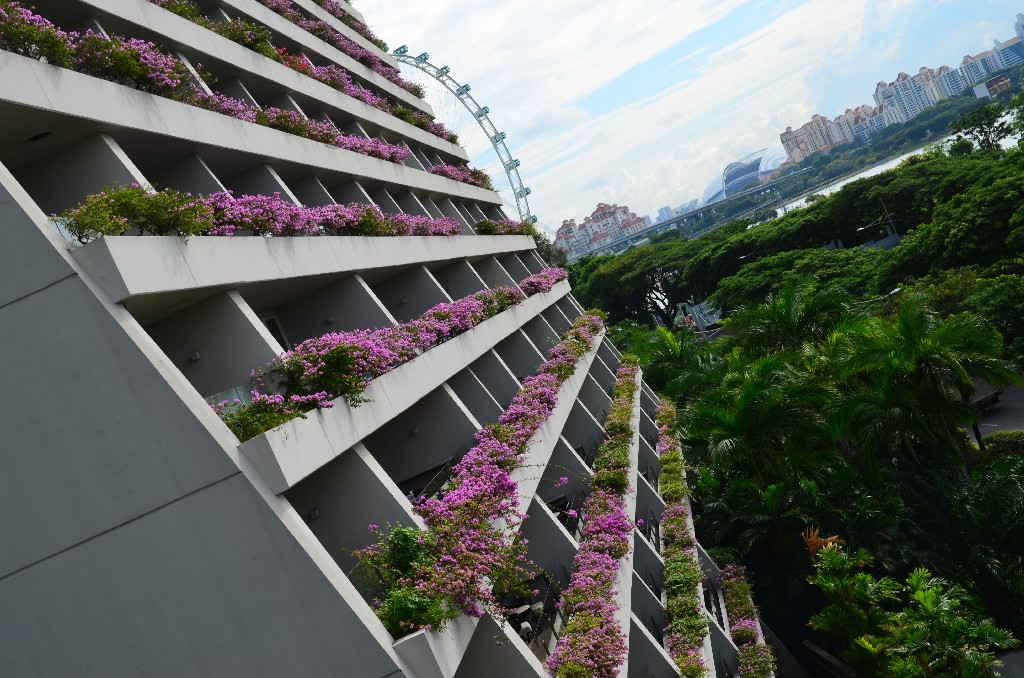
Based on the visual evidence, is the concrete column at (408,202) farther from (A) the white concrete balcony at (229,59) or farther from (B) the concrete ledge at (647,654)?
(B) the concrete ledge at (647,654)

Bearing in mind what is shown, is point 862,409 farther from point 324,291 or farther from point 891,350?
point 324,291

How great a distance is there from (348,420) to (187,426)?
277cm

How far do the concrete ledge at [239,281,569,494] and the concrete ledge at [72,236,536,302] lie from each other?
2.01 meters

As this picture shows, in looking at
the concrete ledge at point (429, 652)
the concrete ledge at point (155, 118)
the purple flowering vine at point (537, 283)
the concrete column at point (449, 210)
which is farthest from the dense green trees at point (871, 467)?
the concrete ledge at point (429, 652)

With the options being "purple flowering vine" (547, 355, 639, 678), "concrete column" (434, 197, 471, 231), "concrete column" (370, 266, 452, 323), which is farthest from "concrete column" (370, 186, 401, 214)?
"purple flowering vine" (547, 355, 639, 678)

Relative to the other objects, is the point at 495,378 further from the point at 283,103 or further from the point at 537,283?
the point at 537,283

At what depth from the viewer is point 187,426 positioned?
8438 mm

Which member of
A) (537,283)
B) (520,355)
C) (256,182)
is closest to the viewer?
(256,182)

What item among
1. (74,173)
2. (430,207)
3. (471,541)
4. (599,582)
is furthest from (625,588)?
(430,207)

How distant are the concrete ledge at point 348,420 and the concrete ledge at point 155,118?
455cm

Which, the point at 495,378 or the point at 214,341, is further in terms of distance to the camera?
the point at 495,378

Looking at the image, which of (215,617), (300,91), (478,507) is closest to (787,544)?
(478,507)

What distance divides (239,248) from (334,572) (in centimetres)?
469

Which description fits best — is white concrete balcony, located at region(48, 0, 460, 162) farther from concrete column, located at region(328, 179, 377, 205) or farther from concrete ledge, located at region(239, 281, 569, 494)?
concrete ledge, located at region(239, 281, 569, 494)
